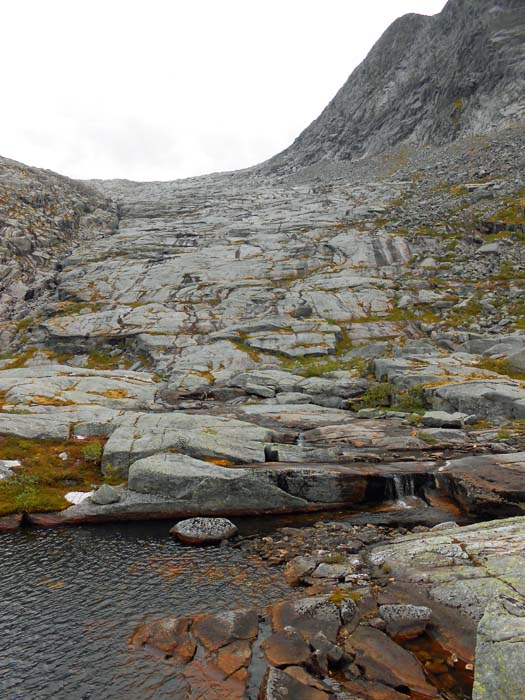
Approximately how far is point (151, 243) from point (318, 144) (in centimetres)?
8494

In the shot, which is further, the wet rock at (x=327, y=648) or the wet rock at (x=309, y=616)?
the wet rock at (x=309, y=616)

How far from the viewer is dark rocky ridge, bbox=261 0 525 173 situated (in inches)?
4754

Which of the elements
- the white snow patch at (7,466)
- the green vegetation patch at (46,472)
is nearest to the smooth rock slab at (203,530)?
the green vegetation patch at (46,472)

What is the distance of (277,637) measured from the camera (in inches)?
581

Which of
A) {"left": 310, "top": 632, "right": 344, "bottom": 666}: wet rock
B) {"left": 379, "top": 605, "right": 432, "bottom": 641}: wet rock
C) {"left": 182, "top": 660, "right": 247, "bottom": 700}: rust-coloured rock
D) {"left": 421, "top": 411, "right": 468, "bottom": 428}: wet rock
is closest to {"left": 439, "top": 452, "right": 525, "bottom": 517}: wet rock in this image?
{"left": 421, "top": 411, "right": 468, "bottom": 428}: wet rock

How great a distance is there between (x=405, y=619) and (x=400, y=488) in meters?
13.9

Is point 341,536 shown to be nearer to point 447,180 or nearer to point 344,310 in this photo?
point 344,310

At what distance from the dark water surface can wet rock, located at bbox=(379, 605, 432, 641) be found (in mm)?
4417

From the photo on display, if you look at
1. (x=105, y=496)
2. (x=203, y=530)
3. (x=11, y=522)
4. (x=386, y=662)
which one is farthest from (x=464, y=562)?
(x=11, y=522)

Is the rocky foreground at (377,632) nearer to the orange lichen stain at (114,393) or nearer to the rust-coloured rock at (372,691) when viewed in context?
the rust-coloured rock at (372,691)

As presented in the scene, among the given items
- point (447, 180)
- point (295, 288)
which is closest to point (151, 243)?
point (295, 288)

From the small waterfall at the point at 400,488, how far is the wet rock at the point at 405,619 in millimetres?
12999

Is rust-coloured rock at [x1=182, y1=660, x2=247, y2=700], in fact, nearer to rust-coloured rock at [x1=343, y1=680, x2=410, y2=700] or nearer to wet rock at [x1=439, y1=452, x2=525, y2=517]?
rust-coloured rock at [x1=343, y1=680, x2=410, y2=700]

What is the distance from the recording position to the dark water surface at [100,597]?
44.3 feet
